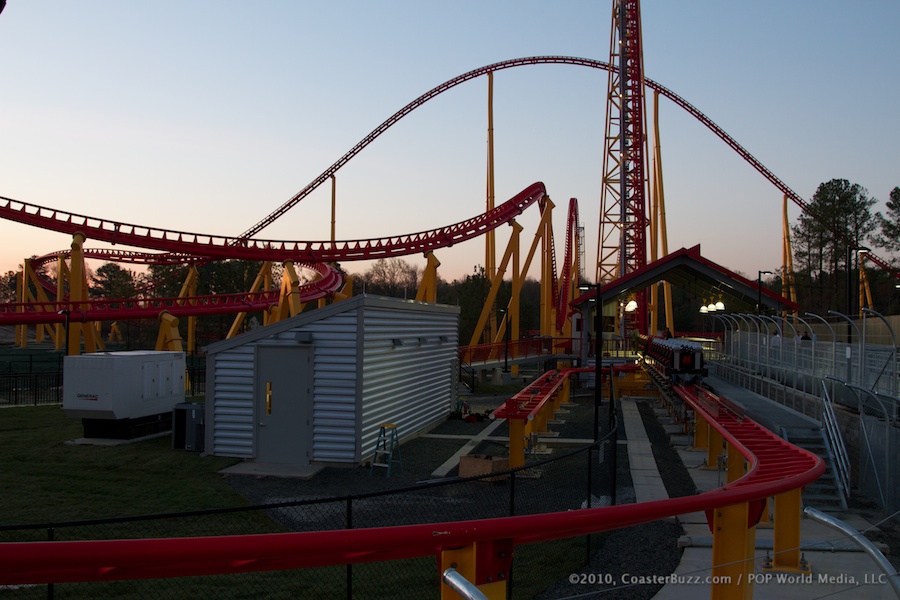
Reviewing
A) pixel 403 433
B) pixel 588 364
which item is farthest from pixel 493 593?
pixel 588 364

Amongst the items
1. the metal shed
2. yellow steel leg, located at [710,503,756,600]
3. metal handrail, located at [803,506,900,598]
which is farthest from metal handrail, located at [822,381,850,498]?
the metal shed

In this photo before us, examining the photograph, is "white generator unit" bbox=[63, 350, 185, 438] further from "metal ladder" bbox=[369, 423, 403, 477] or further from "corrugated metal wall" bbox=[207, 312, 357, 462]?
"metal ladder" bbox=[369, 423, 403, 477]

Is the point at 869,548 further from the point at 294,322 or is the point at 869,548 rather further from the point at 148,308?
the point at 148,308

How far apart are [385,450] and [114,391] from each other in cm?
601

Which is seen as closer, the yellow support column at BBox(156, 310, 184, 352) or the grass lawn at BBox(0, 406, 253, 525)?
the grass lawn at BBox(0, 406, 253, 525)

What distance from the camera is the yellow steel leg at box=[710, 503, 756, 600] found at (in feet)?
14.9

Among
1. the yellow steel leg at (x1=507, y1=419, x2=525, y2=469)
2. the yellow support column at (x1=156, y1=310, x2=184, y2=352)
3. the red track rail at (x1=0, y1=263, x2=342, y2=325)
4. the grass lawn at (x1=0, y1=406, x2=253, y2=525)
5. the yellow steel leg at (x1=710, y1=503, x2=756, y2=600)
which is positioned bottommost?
the grass lawn at (x1=0, y1=406, x2=253, y2=525)

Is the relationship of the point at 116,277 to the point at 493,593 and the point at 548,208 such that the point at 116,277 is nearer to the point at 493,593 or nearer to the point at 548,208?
the point at 548,208

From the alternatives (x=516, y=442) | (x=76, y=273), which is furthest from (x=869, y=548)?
(x=76, y=273)

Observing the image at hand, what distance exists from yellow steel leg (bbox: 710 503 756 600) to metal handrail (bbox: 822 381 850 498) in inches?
277

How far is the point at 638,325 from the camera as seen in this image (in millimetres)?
41531

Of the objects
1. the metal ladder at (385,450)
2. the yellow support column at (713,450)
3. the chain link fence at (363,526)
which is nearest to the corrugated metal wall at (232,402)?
the metal ladder at (385,450)

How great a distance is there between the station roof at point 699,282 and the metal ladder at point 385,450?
11860mm

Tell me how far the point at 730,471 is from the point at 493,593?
27.7 ft
